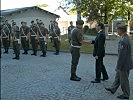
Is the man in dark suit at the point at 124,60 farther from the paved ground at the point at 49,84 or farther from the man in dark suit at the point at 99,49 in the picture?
the man in dark suit at the point at 99,49

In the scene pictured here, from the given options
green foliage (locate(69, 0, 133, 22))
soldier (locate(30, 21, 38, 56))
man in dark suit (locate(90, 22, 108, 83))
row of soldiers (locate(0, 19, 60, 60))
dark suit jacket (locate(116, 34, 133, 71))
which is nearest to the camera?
dark suit jacket (locate(116, 34, 133, 71))

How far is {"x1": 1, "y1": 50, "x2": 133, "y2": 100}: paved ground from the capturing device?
291 inches

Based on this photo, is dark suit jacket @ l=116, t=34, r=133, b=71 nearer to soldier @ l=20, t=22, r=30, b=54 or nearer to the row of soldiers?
the row of soldiers

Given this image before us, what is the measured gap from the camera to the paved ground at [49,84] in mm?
7379

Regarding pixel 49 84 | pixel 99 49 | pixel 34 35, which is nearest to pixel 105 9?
pixel 34 35

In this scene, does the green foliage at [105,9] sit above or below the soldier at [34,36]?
Result: above

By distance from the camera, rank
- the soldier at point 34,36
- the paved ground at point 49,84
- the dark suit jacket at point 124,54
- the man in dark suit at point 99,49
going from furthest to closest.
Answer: the soldier at point 34,36 → the man in dark suit at point 99,49 → the paved ground at point 49,84 → the dark suit jacket at point 124,54

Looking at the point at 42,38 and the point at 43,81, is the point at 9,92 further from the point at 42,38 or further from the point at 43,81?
the point at 42,38

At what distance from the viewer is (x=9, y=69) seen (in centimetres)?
1156

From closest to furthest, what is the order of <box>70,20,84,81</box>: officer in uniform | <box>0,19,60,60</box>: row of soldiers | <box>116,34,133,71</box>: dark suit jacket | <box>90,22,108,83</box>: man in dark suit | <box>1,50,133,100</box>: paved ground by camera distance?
1. <box>116,34,133,71</box>: dark suit jacket
2. <box>1,50,133,100</box>: paved ground
3. <box>90,22,108,83</box>: man in dark suit
4. <box>70,20,84,81</box>: officer in uniform
5. <box>0,19,60,60</box>: row of soldiers

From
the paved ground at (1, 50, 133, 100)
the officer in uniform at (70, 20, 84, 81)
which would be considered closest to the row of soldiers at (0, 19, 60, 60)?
the paved ground at (1, 50, 133, 100)

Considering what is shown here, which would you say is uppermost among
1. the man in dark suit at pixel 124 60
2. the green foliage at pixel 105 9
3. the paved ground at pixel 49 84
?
the green foliage at pixel 105 9

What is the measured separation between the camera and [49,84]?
876cm

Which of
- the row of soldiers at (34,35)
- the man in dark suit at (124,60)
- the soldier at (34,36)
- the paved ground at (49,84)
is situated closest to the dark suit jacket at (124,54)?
the man in dark suit at (124,60)
